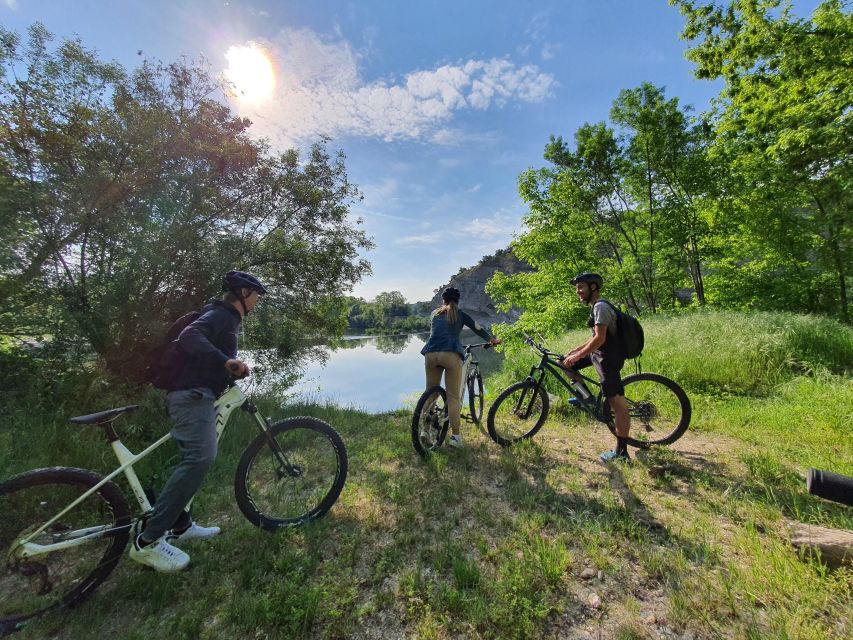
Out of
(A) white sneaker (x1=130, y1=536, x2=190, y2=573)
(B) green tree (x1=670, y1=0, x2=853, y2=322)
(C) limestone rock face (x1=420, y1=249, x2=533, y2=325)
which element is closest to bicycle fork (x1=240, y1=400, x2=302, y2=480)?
(A) white sneaker (x1=130, y1=536, x2=190, y2=573)

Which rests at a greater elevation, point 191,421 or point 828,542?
point 191,421

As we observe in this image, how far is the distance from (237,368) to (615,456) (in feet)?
15.1

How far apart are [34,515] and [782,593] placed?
5789 millimetres

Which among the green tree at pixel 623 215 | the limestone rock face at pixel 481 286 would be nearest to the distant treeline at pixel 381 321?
the limestone rock face at pixel 481 286

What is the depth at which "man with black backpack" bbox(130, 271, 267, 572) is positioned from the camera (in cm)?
251

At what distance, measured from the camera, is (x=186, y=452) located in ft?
8.59

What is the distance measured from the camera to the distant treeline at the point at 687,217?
1140cm

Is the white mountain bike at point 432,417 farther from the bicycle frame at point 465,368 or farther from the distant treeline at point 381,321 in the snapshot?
the distant treeline at point 381,321

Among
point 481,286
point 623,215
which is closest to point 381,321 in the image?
point 481,286

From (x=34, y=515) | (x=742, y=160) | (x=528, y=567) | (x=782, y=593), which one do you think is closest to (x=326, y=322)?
(x=34, y=515)

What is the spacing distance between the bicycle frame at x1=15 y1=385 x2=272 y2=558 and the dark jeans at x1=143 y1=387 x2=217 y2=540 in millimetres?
130

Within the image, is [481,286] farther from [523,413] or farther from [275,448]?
[275,448]

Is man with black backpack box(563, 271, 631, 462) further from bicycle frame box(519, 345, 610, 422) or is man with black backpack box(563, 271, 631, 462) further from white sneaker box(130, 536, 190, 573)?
white sneaker box(130, 536, 190, 573)

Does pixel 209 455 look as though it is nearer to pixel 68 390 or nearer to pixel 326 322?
pixel 68 390
